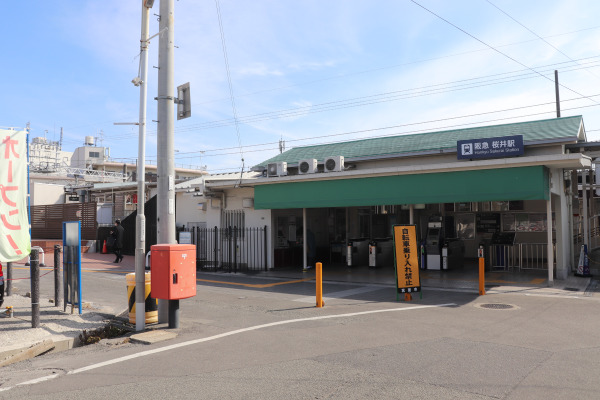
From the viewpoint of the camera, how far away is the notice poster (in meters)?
11.6

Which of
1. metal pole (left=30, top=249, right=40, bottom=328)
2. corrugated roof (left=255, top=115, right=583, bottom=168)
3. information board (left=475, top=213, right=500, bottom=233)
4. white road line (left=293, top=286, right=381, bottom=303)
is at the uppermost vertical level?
corrugated roof (left=255, top=115, right=583, bottom=168)

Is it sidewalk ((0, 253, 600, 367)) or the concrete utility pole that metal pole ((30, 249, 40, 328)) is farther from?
the concrete utility pole

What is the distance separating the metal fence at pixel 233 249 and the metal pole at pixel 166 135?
10.1 m

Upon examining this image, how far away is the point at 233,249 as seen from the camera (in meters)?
20.2

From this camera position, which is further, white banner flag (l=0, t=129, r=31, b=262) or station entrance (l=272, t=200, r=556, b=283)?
station entrance (l=272, t=200, r=556, b=283)

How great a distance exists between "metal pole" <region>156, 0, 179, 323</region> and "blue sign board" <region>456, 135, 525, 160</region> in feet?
34.3

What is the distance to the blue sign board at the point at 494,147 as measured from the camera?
597 inches

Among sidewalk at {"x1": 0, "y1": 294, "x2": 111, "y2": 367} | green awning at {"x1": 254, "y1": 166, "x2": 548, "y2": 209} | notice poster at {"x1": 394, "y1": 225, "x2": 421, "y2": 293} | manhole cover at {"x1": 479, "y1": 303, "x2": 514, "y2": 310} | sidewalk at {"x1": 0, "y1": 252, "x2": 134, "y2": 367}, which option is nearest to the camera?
sidewalk at {"x1": 0, "y1": 294, "x2": 111, "y2": 367}

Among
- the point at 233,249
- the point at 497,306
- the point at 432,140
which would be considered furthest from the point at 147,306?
the point at 432,140

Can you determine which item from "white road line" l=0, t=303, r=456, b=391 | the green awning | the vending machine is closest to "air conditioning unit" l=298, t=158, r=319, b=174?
the green awning

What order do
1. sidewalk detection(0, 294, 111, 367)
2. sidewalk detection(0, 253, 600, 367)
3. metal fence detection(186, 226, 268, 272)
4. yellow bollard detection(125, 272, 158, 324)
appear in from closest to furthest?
1. sidewalk detection(0, 294, 111, 367)
2. sidewalk detection(0, 253, 600, 367)
3. yellow bollard detection(125, 272, 158, 324)
4. metal fence detection(186, 226, 268, 272)

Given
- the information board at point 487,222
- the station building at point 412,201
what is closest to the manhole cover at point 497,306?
the station building at point 412,201

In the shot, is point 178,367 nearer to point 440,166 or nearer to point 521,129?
point 440,166

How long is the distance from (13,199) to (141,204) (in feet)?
6.99
